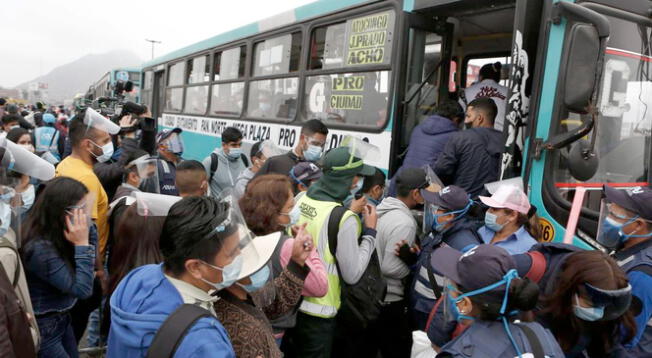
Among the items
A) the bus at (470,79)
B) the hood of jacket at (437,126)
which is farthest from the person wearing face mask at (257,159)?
the hood of jacket at (437,126)

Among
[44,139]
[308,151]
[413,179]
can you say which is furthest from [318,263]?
[44,139]

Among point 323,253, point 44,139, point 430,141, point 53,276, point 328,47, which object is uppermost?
point 328,47

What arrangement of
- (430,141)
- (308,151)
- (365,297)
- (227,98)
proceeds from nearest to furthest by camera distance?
1. (365,297)
2. (430,141)
3. (308,151)
4. (227,98)

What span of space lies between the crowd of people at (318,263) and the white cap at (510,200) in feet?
0.03

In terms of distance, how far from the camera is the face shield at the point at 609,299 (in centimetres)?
190

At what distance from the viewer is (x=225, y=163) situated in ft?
17.7

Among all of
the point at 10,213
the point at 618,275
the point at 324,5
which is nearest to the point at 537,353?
the point at 618,275

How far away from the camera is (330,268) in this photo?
8.86ft

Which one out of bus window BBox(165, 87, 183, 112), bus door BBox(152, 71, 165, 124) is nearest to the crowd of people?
bus window BBox(165, 87, 183, 112)

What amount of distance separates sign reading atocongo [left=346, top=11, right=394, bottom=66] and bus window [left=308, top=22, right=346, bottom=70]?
0.11 m

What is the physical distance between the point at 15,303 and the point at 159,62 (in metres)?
10.7

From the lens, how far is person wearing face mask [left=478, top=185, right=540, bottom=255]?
2801mm

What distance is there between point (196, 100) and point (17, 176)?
6.39m

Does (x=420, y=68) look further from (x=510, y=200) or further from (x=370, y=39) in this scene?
(x=510, y=200)
